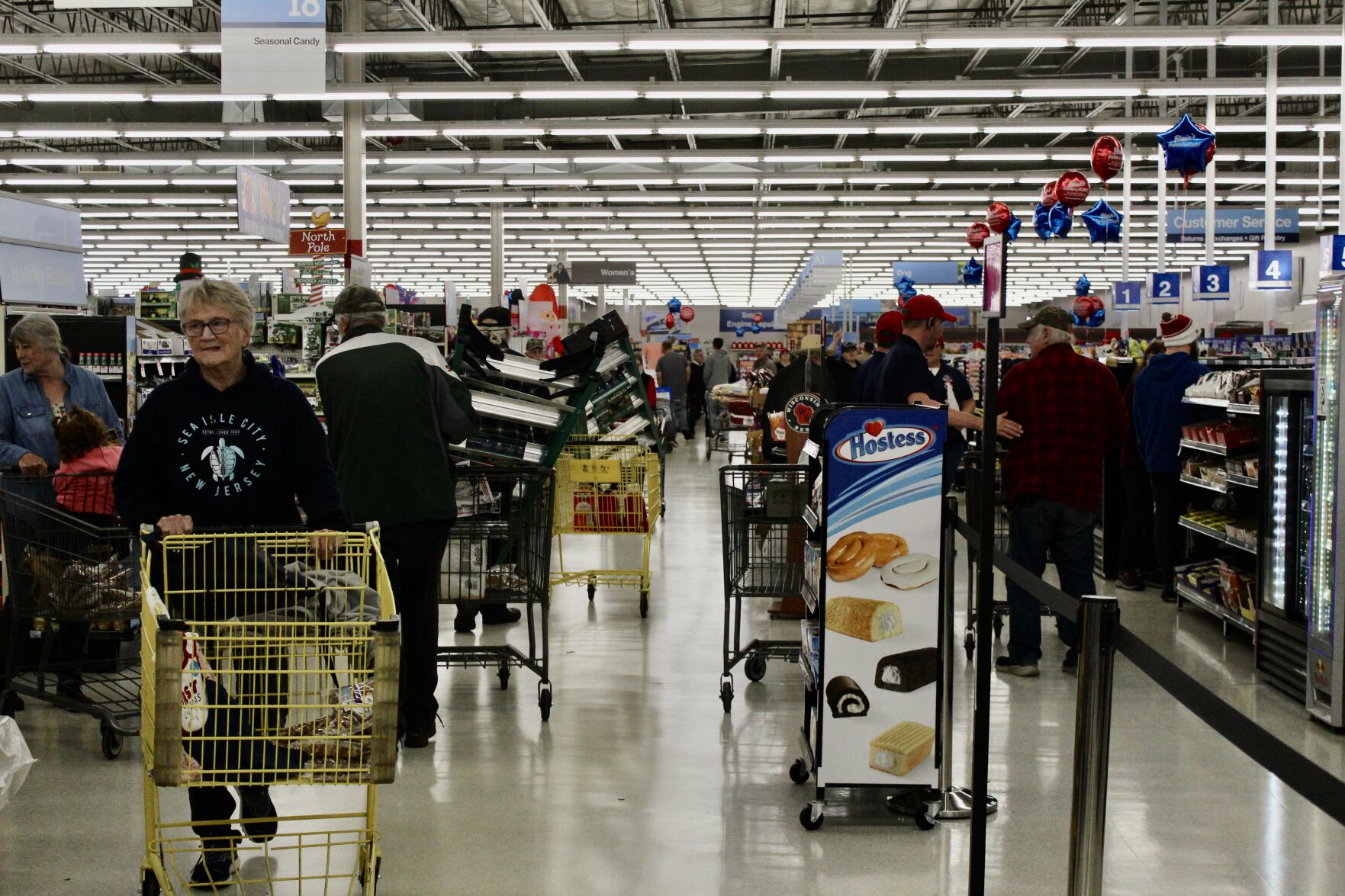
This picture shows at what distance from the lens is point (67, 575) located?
4.37 meters

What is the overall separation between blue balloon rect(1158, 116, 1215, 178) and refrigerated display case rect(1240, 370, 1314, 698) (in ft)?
18.4

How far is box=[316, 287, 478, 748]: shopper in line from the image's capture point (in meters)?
4.20

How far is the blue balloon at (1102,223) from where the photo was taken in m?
12.6

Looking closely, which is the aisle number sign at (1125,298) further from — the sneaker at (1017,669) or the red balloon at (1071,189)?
the sneaker at (1017,669)

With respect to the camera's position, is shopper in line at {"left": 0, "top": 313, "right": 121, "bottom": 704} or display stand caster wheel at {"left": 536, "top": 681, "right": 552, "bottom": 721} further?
shopper in line at {"left": 0, "top": 313, "right": 121, "bottom": 704}

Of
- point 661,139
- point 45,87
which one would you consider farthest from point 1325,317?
point 661,139

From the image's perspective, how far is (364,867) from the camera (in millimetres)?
2871

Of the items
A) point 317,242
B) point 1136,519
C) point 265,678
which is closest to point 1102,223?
point 1136,519

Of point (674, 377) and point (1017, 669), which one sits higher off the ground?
point (674, 377)

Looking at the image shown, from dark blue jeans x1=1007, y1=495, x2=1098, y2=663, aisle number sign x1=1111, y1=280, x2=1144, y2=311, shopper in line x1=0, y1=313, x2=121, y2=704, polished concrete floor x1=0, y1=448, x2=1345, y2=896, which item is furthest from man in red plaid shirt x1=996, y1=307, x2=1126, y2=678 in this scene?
aisle number sign x1=1111, y1=280, x2=1144, y2=311

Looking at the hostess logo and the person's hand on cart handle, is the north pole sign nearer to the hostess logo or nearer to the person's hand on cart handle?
the hostess logo

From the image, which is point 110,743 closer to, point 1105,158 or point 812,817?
point 812,817

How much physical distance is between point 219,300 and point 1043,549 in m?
3.94

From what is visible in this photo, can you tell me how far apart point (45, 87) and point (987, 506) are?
12.9 m
